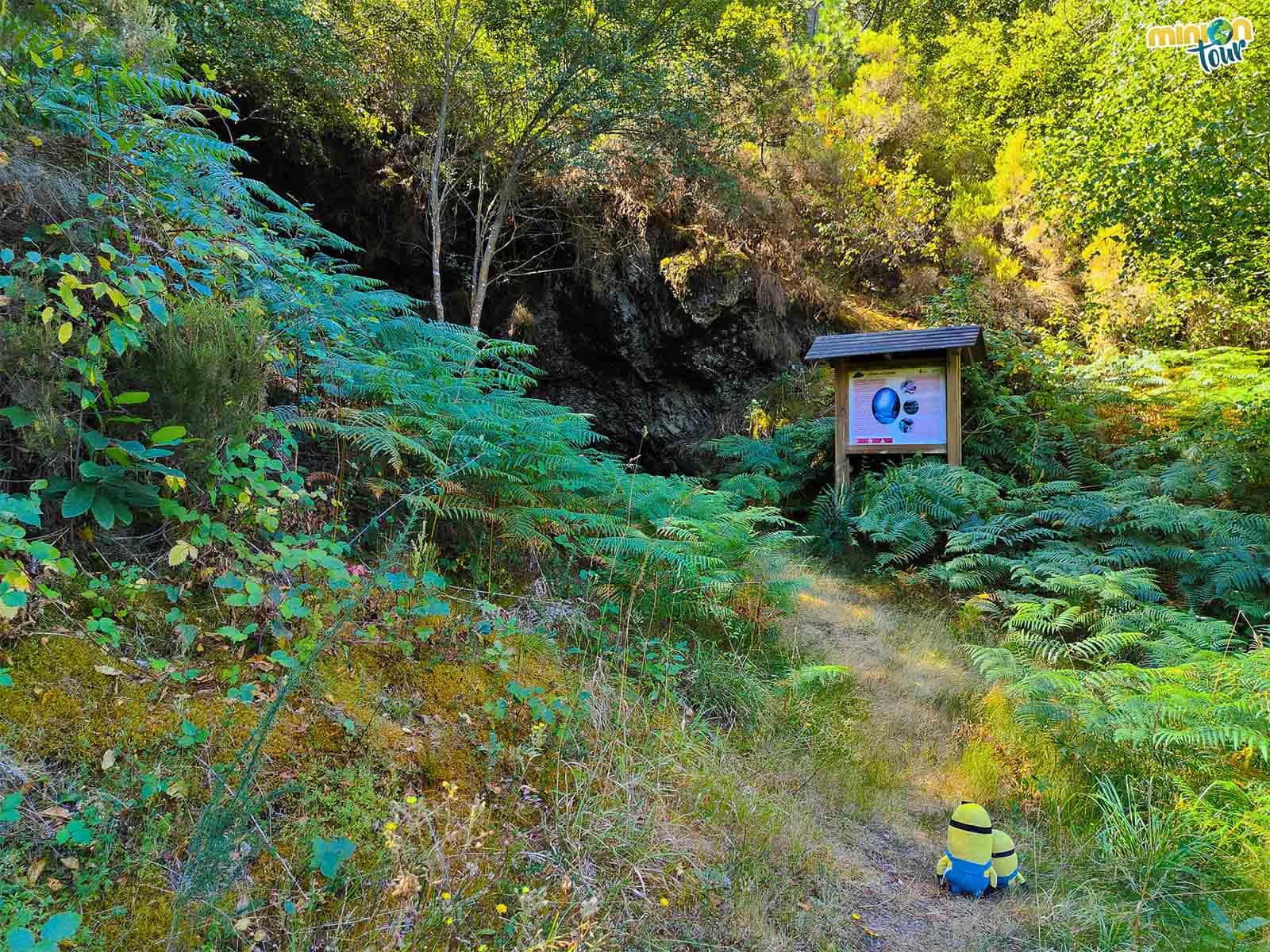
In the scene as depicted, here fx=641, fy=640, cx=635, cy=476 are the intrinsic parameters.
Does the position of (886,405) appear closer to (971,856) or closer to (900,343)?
(900,343)

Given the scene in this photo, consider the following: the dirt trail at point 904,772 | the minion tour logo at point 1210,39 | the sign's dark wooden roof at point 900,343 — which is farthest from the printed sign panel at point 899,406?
the minion tour logo at point 1210,39

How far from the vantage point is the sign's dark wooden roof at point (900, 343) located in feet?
21.7

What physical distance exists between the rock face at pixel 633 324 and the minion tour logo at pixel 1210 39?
4934 millimetres

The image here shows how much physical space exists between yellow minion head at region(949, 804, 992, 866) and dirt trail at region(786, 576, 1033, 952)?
147mm

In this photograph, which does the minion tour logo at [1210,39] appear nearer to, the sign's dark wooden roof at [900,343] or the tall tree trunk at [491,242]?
the sign's dark wooden roof at [900,343]

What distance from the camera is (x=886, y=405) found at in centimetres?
699

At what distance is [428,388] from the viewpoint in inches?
134

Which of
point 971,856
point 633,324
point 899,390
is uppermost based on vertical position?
point 633,324

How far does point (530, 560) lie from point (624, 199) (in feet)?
21.5

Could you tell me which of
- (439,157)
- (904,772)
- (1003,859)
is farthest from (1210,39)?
(1003,859)

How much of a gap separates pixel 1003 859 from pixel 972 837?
169 mm

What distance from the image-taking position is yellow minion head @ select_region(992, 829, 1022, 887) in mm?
2344

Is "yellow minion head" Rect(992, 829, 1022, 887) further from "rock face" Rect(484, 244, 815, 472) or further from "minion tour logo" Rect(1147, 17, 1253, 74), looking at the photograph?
"minion tour logo" Rect(1147, 17, 1253, 74)

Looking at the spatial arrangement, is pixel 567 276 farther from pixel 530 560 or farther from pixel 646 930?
pixel 646 930
